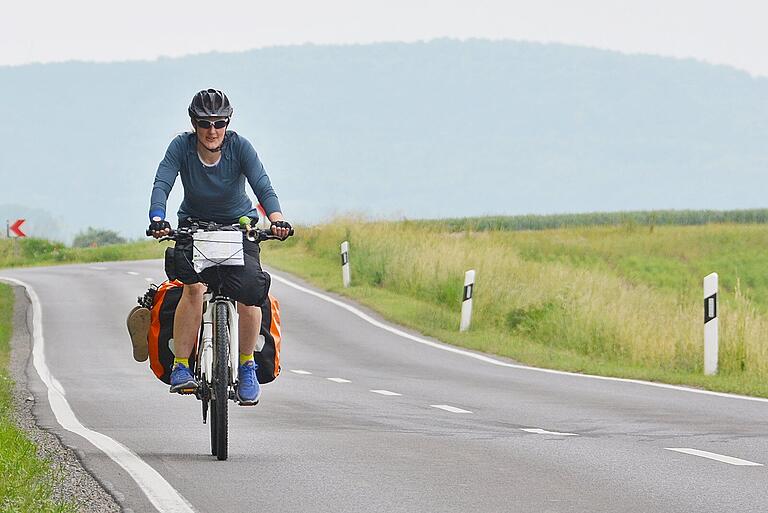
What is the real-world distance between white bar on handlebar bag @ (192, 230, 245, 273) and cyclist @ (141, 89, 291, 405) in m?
0.13

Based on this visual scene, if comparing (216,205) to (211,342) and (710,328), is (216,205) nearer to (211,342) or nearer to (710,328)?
(211,342)

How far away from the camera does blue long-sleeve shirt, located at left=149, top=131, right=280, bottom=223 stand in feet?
28.1

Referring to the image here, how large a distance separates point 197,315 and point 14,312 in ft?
61.7

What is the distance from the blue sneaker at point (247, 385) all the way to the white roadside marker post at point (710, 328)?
30.4ft

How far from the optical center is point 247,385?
8648 mm

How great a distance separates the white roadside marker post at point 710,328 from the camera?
16828 mm

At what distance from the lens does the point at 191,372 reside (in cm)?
877

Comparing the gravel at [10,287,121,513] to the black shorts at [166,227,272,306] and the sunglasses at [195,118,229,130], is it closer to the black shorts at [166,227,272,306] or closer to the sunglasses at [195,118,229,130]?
the black shorts at [166,227,272,306]

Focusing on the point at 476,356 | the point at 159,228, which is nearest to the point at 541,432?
the point at 159,228

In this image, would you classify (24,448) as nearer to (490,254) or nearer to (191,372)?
(191,372)

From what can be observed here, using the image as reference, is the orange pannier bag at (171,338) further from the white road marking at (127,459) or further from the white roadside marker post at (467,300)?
the white roadside marker post at (467,300)

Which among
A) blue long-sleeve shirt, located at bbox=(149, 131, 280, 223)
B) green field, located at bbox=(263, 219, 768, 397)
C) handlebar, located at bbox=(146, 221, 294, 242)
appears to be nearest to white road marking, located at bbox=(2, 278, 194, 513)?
handlebar, located at bbox=(146, 221, 294, 242)

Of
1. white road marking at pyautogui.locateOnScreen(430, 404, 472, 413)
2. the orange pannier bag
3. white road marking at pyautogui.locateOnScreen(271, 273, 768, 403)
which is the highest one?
the orange pannier bag

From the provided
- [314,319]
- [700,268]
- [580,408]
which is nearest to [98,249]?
[700,268]
